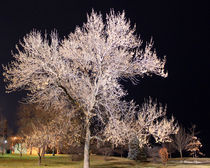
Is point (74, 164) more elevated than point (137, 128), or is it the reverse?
point (137, 128)

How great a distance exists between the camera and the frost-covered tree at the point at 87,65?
14539 millimetres

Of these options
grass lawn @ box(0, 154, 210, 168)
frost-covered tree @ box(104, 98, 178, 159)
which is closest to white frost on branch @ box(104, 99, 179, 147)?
frost-covered tree @ box(104, 98, 178, 159)

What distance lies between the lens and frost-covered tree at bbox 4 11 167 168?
47.7ft

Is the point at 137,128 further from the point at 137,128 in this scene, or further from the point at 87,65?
the point at 87,65

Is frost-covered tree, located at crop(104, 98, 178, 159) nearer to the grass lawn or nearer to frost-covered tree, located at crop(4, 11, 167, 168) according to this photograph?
frost-covered tree, located at crop(4, 11, 167, 168)

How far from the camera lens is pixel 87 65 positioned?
50.7 ft

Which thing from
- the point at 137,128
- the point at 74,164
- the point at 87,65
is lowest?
the point at 74,164

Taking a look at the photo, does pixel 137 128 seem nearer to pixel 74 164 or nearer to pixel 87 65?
pixel 87 65

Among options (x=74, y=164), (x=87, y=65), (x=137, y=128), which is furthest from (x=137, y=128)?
(x=74, y=164)

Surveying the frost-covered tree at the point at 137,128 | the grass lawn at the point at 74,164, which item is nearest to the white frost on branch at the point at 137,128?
the frost-covered tree at the point at 137,128

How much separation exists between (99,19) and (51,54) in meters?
3.68

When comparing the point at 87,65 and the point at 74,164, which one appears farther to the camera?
the point at 74,164

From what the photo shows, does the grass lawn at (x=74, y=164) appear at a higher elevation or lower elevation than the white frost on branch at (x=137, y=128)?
lower

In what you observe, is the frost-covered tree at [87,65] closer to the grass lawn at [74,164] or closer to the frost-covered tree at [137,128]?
the frost-covered tree at [137,128]
